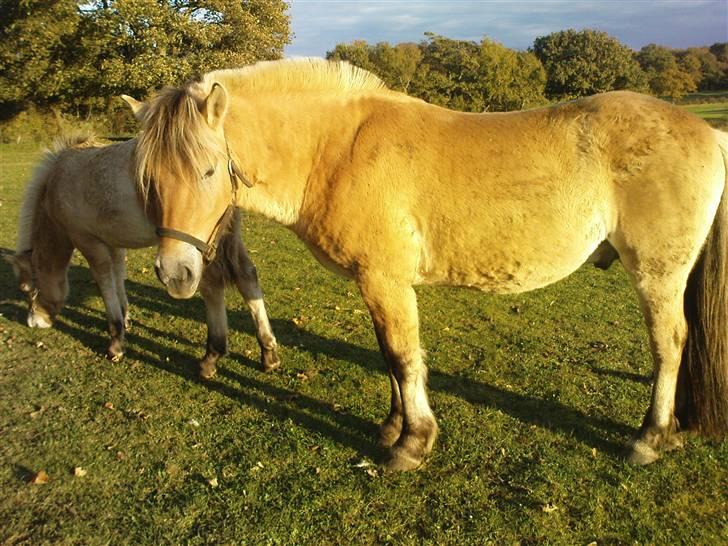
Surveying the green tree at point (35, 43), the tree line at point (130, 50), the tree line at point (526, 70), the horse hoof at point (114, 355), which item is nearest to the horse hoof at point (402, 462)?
the horse hoof at point (114, 355)

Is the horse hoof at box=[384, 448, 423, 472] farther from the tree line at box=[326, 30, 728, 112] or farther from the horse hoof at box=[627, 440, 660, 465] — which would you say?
the tree line at box=[326, 30, 728, 112]

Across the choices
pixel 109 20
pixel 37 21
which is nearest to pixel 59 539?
pixel 109 20

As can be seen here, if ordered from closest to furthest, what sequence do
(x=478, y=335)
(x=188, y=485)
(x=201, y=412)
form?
(x=188, y=485)
(x=201, y=412)
(x=478, y=335)

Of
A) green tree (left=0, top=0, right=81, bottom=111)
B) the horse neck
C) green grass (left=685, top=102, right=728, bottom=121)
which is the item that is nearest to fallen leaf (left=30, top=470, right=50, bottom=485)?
the horse neck

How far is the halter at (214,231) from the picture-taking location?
2986 millimetres

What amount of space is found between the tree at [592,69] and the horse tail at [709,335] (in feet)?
153

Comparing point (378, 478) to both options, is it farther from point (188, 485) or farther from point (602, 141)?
point (602, 141)

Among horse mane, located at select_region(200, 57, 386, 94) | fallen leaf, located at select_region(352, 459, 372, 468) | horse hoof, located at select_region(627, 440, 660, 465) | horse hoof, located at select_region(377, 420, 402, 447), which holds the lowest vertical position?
fallen leaf, located at select_region(352, 459, 372, 468)

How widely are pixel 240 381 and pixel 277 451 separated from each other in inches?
52.3

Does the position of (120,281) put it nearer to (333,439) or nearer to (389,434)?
(333,439)

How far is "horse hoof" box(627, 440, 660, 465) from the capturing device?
3656mm

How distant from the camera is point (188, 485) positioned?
3600 millimetres

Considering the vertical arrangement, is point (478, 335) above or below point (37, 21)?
below

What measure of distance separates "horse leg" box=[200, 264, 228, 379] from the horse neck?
1845mm
